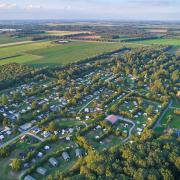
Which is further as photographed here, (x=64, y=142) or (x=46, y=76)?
(x=46, y=76)

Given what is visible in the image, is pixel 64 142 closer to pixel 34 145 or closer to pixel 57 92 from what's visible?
pixel 34 145

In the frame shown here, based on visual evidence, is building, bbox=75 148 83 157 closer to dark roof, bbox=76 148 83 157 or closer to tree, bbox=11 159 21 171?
dark roof, bbox=76 148 83 157

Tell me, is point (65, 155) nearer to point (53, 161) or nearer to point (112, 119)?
point (53, 161)

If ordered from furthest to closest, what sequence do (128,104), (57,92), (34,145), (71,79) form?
1. (71,79)
2. (57,92)
3. (128,104)
4. (34,145)

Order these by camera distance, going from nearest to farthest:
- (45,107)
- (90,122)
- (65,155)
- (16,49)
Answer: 1. (65,155)
2. (90,122)
3. (45,107)
4. (16,49)

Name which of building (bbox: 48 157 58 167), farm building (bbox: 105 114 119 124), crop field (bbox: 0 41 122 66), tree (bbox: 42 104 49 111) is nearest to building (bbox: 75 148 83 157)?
building (bbox: 48 157 58 167)

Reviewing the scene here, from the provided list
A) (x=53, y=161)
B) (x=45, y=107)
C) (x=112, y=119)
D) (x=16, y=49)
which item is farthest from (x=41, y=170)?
(x=16, y=49)

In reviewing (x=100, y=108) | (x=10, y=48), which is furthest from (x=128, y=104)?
(x=10, y=48)
